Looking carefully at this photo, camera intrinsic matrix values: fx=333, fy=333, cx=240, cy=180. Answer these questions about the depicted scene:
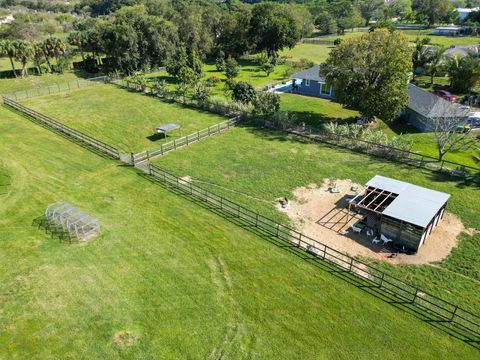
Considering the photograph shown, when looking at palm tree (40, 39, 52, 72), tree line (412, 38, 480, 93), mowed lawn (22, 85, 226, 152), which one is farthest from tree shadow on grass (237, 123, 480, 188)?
palm tree (40, 39, 52, 72)

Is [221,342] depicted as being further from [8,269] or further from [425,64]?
[425,64]

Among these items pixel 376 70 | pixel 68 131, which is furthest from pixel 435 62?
pixel 68 131

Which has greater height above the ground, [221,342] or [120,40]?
[120,40]

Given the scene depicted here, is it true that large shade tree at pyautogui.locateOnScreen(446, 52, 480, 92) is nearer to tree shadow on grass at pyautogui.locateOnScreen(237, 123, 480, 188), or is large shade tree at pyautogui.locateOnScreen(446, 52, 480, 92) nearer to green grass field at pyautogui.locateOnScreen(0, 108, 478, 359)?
tree shadow on grass at pyautogui.locateOnScreen(237, 123, 480, 188)

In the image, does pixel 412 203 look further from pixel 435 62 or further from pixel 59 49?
pixel 59 49

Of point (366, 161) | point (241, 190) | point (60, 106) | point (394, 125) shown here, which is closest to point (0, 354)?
point (241, 190)

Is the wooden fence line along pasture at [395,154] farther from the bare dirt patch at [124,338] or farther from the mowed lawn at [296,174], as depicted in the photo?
the bare dirt patch at [124,338]
